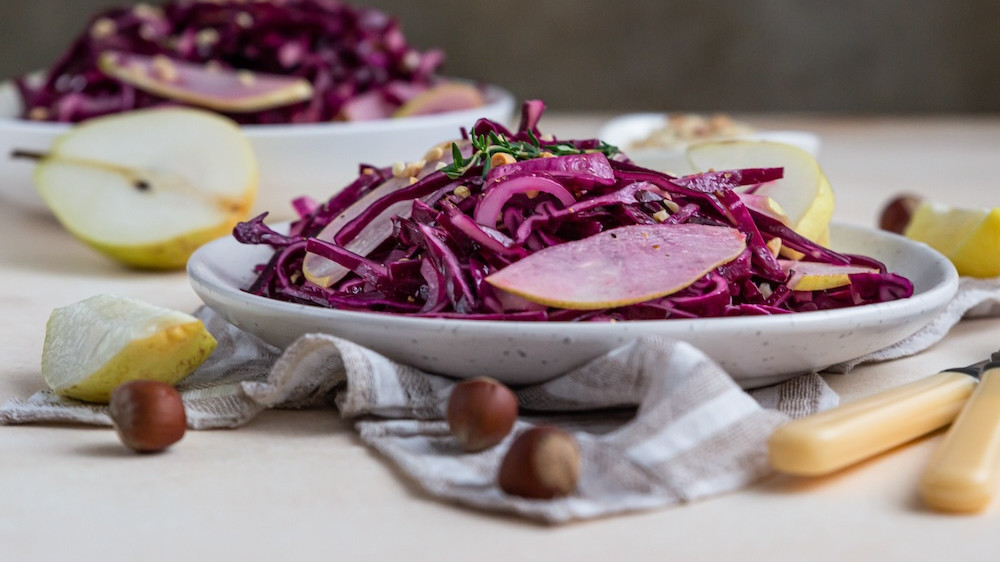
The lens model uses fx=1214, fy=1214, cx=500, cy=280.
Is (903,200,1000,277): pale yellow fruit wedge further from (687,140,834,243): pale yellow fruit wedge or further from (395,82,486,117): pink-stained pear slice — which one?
(395,82,486,117): pink-stained pear slice

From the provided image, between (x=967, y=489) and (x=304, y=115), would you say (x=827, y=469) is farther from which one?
(x=304, y=115)

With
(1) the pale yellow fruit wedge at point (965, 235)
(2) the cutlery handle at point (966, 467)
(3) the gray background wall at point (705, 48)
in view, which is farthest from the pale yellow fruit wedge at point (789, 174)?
(3) the gray background wall at point (705, 48)

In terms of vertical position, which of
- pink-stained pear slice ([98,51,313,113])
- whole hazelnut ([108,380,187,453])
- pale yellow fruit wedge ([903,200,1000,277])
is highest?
pale yellow fruit wedge ([903,200,1000,277])

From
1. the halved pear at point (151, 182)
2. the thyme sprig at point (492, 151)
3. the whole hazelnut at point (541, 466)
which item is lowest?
the halved pear at point (151, 182)

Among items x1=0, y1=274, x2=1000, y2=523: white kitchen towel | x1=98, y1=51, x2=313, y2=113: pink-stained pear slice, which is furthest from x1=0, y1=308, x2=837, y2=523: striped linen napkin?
x1=98, y1=51, x2=313, y2=113: pink-stained pear slice

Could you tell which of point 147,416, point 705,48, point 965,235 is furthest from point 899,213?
point 705,48

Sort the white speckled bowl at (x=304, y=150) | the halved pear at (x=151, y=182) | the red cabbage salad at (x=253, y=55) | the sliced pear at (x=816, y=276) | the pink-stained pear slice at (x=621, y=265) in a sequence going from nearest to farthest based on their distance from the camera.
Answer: the pink-stained pear slice at (x=621, y=265)
the sliced pear at (x=816, y=276)
the halved pear at (x=151, y=182)
the white speckled bowl at (x=304, y=150)
the red cabbage salad at (x=253, y=55)

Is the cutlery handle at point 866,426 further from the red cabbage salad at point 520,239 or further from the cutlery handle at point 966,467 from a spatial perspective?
the red cabbage salad at point 520,239
